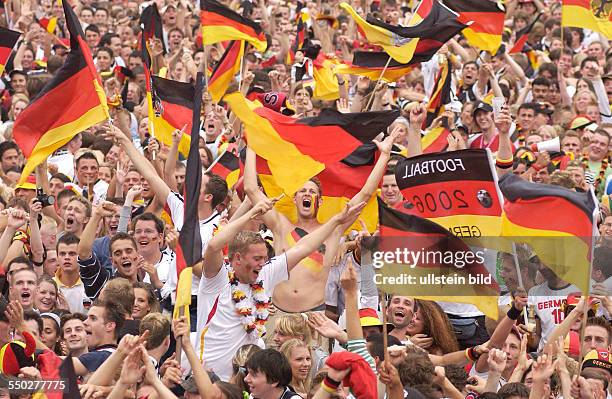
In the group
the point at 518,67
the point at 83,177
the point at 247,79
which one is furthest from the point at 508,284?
the point at 518,67

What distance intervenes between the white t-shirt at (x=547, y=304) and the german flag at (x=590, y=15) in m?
6.39

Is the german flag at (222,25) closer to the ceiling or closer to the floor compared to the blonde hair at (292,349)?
closer to the floor

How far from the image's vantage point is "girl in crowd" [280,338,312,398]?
8.52m

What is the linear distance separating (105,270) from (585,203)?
431cm

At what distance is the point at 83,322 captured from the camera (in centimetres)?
924

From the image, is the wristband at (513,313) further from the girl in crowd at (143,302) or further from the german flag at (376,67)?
the german flag at (376,67)

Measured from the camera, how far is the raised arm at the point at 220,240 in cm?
857

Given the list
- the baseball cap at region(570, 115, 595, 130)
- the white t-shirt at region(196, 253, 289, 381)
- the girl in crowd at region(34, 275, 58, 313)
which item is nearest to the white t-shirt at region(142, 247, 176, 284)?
the girl in crowd at region(34, 275, 58, 313)

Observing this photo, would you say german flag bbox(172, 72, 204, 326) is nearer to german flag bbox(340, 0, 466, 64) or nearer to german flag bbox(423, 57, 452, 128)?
german flag bbox(340, 0, 466, 64)

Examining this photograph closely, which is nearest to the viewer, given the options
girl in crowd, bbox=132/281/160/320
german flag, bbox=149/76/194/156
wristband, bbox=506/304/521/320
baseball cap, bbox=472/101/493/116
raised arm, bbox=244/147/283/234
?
wristband, bbox=506/304/521/320

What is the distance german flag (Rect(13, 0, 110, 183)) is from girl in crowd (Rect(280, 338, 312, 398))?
123 inches

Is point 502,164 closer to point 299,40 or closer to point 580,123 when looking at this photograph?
point 580,123

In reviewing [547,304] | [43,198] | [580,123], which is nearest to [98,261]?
[43,198]

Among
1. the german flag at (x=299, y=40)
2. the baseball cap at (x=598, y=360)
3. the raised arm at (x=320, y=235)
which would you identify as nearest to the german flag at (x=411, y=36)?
the raised arm at (x=320, y=235)
